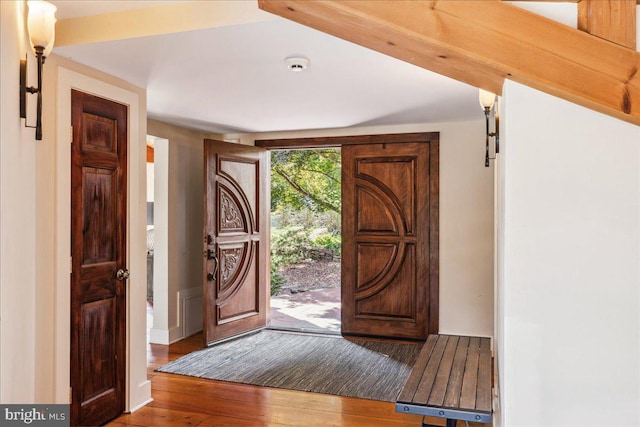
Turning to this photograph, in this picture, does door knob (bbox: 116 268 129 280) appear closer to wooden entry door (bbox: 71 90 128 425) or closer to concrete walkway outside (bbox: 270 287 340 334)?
wooden entry door (bbox: 71 90 128 425)

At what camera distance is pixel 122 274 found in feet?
9.84

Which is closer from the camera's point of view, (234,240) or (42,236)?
(42,236)

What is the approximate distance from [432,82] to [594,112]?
2.01 metres

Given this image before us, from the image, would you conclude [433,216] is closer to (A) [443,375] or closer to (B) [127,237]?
(A) [443,375]

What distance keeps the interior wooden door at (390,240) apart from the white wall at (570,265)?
3568mm

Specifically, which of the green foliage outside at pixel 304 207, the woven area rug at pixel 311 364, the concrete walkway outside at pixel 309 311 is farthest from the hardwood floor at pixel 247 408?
the green foliage outside at pixel 304 207

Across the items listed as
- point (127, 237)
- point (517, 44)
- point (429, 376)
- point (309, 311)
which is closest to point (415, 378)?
point (429, 376)

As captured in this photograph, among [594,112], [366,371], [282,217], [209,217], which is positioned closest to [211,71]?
[209,217]

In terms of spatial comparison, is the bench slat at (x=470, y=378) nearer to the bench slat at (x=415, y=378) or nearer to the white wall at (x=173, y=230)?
the bench slat at (x=415, y=378)

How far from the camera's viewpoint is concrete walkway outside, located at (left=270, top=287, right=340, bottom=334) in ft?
18.3

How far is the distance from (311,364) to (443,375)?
6.40 feet

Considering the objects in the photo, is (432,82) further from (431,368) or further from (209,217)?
(209,217)

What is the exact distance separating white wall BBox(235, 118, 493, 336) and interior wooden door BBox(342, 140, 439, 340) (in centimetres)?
11

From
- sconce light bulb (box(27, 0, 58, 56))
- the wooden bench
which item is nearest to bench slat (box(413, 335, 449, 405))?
the wooden bench
